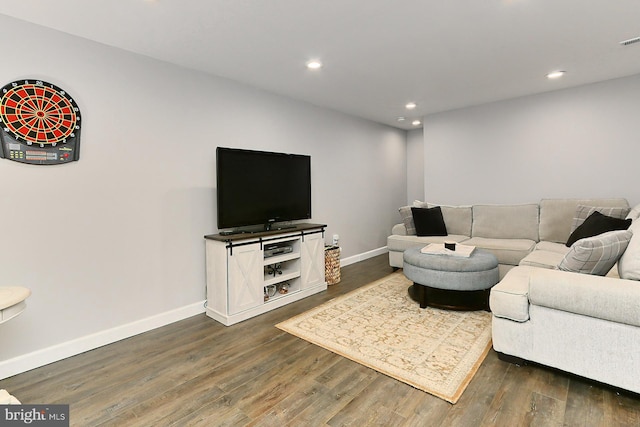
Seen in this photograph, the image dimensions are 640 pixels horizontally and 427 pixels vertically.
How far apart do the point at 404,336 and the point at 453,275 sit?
2.60ft

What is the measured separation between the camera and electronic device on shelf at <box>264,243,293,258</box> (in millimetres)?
3544

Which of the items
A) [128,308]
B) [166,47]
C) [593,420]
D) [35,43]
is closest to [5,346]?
[128,308]

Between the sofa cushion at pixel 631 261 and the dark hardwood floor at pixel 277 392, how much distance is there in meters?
0.71

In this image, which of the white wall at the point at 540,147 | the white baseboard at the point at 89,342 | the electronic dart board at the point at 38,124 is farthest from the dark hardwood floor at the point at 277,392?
the white wall at the point at 540,147

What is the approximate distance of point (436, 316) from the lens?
304cm

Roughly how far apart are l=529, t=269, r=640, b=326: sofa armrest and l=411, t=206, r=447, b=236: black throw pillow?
2488mm

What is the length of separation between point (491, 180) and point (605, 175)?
1.31m

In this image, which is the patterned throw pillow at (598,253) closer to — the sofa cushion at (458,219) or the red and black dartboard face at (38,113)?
the sofa cushion at (458,219)

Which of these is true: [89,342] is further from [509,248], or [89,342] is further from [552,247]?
[552,247]

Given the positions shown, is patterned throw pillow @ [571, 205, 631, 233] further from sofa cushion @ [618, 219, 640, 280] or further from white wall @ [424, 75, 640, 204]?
sofa cushion @ [618, 219, 640, 280]

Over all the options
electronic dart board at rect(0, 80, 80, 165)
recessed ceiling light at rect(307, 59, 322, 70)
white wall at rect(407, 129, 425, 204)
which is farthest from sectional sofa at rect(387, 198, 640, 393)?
white wall at rect(407, 129, 425, 204)

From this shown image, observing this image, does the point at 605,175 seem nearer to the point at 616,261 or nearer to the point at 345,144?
the point at 616,261

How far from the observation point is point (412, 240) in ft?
14.6

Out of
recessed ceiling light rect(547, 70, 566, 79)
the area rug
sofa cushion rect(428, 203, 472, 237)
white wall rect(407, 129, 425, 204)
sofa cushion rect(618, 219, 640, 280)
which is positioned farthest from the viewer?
white wall rect(407, 129, 425, 204)
